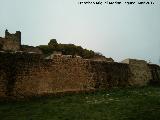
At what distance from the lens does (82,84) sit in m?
20.2

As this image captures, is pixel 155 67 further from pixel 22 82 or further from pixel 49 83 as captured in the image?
pixel 22 82

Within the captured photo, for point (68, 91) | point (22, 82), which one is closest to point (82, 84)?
point (68, 91)

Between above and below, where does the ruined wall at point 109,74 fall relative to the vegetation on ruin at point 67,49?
below

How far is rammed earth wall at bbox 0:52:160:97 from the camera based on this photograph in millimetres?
15633

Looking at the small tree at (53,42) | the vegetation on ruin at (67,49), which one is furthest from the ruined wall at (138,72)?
the small tree at (53,42)

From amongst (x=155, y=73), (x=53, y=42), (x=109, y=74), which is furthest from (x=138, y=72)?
(x=53, y=42)

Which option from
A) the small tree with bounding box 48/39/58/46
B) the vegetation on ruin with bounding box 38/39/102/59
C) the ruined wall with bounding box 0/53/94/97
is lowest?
the ruined wall with bounding box 0/53/94/97

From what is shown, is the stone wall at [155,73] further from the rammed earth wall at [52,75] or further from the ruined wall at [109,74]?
the rammed earth wall at [52,75]

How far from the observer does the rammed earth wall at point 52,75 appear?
15633 mm

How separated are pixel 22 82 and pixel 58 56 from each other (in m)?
3.62

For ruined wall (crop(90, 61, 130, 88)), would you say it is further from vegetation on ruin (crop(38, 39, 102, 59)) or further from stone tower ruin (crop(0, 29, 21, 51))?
vegetation on ruin (crop(38, 39, 102, 59))

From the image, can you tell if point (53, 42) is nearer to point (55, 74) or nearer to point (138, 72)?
point (138, 72)

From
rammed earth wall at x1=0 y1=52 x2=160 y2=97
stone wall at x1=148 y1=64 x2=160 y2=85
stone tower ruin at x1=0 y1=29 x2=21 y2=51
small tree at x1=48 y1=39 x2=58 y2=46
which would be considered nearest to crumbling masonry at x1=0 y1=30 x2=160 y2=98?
rammed earth wall at x1=0 y1=52 x2=160 y2=97

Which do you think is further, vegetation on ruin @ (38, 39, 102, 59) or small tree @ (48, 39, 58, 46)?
small tree @ (48, 39, 58, 46)
